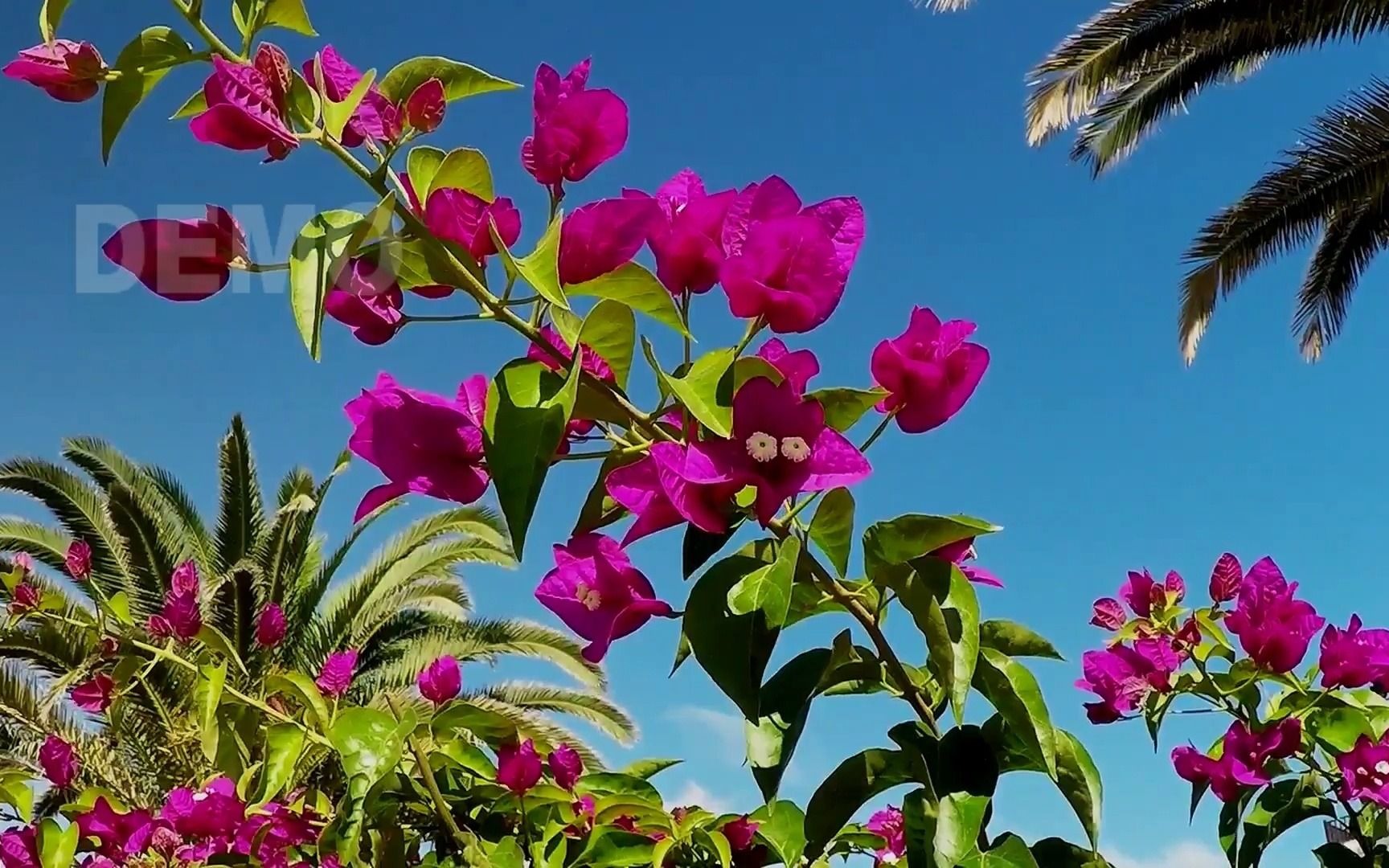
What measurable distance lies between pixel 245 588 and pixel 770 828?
7.38 meters

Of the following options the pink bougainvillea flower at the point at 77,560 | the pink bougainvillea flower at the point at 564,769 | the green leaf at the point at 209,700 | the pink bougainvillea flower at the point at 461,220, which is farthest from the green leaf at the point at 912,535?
the pink bougainvillea flower at the point at 77,560

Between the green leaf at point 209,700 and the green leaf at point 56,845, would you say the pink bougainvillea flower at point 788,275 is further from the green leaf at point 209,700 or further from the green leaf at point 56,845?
the green leaf at point 56,845

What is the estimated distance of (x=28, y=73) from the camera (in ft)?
2.28

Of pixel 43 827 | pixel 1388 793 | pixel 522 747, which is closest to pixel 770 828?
pixel 522 747

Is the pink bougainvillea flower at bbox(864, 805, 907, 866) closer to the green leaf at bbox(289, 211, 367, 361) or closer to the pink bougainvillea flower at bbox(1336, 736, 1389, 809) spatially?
the pink bougainvillea flower at bbox(1336, 736, 1389, 809)

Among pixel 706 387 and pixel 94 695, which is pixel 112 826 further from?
pixel 706 387

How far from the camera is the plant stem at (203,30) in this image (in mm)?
657

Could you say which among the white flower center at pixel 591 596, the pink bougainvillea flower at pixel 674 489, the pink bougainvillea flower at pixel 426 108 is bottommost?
the white flower center at pixel 591 596

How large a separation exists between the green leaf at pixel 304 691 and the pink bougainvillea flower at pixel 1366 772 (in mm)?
1230

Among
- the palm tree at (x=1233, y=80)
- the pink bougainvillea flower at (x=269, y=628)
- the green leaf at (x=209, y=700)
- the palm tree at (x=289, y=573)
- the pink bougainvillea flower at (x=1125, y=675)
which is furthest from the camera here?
the palm tree at (x=289, y=573)

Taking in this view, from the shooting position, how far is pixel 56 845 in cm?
176

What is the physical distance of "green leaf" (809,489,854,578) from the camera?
0.72m

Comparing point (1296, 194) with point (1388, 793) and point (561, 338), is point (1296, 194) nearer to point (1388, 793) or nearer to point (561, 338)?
point (1388, 793)

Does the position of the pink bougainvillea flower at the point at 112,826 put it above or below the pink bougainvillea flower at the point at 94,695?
below
